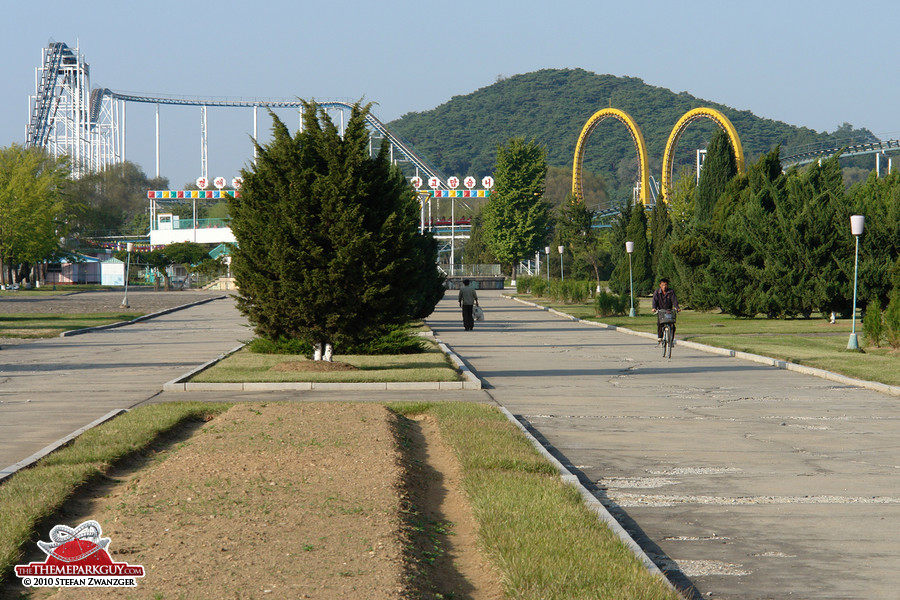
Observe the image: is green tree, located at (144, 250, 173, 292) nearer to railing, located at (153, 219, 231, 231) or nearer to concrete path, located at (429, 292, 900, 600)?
railing, located at (153, 219, 231, 231)

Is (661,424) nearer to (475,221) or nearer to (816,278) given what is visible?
(816,278)

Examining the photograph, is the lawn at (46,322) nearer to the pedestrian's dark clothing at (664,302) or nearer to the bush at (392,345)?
the bush at (392,345)

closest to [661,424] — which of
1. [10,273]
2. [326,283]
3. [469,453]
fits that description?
[469,453]

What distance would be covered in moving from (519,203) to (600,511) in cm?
9022

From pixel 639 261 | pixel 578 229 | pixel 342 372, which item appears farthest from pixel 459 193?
pixel 342 372

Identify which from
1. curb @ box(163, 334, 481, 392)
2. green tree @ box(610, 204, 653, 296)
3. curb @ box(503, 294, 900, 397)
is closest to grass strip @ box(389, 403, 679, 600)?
curb @ box(163, 334, 481, 392)

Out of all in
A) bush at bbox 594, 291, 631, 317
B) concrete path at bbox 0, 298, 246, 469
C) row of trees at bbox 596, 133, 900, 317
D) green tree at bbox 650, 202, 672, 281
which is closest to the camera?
concrete path at bbox 0, 298, 246, 469

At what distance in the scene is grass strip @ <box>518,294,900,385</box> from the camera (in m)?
19.7

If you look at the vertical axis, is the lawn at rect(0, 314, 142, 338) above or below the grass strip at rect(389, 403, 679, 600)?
below

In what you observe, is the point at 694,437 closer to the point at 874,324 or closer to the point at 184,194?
the point at 874,324

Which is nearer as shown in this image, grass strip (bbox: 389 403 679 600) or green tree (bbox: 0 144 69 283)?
grass strip (bbox: 389 403 679 600)

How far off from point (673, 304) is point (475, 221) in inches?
4368

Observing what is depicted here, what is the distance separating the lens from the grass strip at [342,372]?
16.9 metres

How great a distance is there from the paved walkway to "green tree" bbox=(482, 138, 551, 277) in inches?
2805
